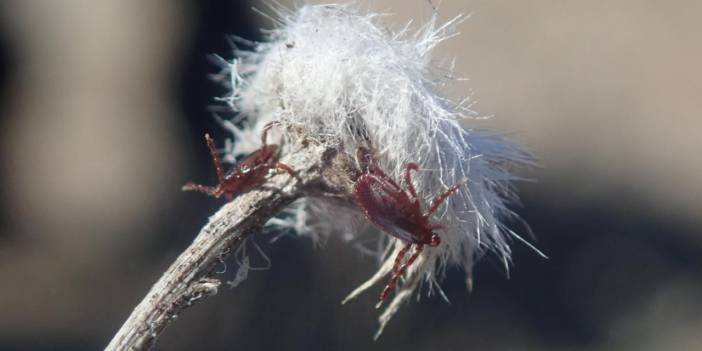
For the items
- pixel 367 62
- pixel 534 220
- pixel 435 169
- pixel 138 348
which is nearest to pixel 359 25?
pixel 367 62

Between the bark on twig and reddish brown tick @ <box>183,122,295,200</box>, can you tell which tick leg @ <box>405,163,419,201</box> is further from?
reddish brown tick @ <box>183,122,295,200</box>

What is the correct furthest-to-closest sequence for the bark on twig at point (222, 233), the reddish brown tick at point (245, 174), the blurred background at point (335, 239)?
1. the blurred background at point (335, 239)
2. the reddish brown tick at point (245, 174)
3. the bark on twig at point (222, 233)

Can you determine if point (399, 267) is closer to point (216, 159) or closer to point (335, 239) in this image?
point (216, 159)

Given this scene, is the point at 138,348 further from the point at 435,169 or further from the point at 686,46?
the point at 686,46

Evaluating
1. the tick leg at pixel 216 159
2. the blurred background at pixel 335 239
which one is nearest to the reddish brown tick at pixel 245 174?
the tick leg at pixel 216 159

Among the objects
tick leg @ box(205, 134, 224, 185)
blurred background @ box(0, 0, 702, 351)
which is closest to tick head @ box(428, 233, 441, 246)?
tick leg @ box(205, 134, 224, 185)

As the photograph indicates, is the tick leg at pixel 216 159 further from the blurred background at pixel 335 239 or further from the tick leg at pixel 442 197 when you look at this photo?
the blurred background at pixel 335 239

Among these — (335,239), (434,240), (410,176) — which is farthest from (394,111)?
(335,239)
